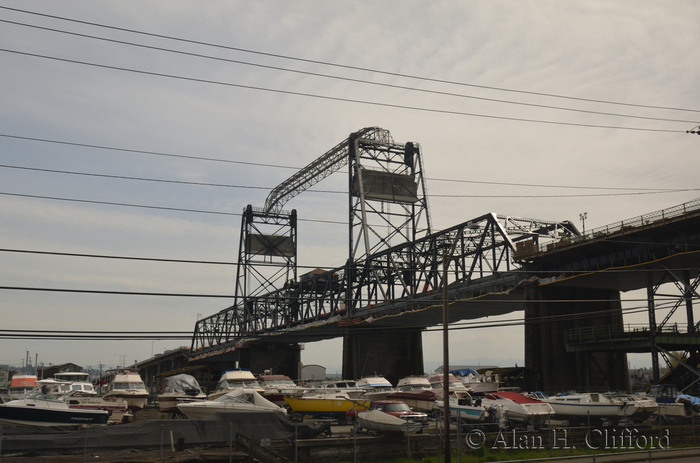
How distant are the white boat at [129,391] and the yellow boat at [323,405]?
11.7 meters

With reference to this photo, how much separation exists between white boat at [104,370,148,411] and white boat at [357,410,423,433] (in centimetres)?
1797

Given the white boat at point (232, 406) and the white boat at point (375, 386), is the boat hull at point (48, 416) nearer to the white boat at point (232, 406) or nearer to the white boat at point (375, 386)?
the white boat at point (232, 406)

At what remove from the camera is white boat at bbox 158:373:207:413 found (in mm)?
38406

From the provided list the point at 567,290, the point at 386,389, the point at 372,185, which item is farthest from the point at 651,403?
the point at 372,185

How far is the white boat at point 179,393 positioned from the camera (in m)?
38.4

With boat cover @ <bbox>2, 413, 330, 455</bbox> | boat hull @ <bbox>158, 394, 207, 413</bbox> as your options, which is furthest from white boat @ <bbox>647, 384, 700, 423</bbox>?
boat hull @ <bbox>158, 394, 207, 413</bbox>

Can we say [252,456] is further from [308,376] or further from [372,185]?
[308,376]

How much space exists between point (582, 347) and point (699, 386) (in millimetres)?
9250

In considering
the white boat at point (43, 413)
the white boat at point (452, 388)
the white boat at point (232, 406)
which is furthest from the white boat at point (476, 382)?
the white boat at point (43, 413)

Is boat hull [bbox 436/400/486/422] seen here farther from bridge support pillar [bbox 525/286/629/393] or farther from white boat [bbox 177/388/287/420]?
bridge support pillar [bbox 525/286/629/393]

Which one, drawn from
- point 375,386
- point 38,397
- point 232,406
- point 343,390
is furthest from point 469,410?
point 38,397

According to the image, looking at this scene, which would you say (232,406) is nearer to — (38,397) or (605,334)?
(38,397)

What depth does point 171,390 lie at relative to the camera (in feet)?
130

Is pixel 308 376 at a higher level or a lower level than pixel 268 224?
lower
